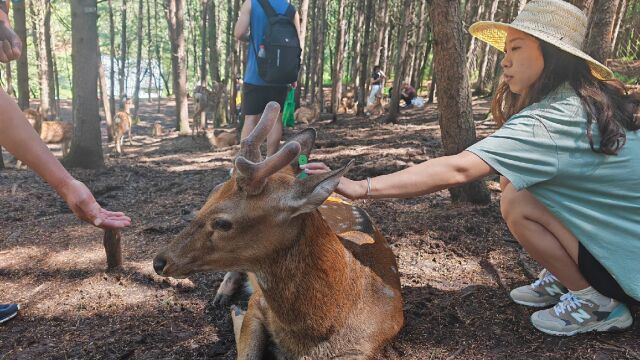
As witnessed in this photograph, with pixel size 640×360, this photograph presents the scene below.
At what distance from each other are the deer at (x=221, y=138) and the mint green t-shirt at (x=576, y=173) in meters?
10.6

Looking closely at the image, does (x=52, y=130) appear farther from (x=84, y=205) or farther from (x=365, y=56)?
(x=84, y=205)

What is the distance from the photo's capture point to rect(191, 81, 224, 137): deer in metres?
15.8

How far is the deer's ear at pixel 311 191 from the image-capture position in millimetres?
2057

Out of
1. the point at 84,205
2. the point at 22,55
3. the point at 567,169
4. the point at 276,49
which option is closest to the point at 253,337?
the point at 84,205

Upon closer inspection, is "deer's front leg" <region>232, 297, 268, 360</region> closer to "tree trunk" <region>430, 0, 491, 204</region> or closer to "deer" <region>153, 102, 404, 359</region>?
"deer" <region>153, 102, 404, 359</region>

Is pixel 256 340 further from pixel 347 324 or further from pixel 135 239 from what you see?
pixel 135 239

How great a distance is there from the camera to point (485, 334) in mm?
2688

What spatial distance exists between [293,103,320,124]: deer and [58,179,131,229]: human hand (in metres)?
14.6

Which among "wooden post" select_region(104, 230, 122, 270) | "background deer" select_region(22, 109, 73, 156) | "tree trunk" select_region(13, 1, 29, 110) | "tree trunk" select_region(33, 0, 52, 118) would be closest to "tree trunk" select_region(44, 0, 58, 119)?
"tree trunk" select_region(33, 0, 52, 118)

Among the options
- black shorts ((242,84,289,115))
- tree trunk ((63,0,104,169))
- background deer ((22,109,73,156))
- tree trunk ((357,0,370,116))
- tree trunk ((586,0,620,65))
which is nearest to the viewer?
black shorts ((242,84,289,115))

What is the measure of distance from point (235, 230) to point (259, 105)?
3387mm

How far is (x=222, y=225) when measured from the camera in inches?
86.9

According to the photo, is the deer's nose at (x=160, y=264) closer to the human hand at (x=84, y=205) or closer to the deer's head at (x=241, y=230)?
the deer's head at (x=241, y=230)

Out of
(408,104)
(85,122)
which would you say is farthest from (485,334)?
(408,104)
